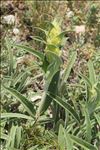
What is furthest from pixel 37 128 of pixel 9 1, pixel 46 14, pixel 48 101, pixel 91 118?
pixel 9 1

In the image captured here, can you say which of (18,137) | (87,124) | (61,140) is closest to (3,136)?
(18,137)

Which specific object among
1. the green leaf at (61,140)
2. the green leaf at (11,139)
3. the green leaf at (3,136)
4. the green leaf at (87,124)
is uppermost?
the green leaf at (87,124)

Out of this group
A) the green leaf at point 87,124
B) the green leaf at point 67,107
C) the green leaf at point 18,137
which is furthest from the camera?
the green leaf at point 18,137

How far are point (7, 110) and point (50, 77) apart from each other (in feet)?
1.94

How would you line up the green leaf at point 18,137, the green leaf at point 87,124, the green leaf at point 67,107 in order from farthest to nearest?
1. the green leaf at point 18,137
2. the green leaf at point 67,107
3. the green leaf at point 87,124

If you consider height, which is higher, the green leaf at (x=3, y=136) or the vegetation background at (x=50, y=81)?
the vegetation background at (x=50, y=81)

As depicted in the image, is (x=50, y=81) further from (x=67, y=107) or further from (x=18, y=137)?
(x=18, y=137)

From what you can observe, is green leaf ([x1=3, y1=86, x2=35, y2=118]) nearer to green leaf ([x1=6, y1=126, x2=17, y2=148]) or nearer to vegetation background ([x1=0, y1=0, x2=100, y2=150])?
vegetation background ([x1=0, y1=0, x2=100, y2=150])

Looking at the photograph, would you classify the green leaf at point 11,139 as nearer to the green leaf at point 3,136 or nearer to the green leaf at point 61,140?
the green leaf at point 3,136

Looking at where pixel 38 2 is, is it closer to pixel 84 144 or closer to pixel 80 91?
pixel 80 91

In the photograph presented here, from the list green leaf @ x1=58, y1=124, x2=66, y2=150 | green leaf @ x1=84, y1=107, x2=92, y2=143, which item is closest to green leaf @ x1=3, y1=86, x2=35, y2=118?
green leaf @ x1=58, y1=124, x2=66, y2=150

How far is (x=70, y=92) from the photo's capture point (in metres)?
2.84

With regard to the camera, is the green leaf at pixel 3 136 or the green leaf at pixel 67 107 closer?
the green leaf at pixel 67 107

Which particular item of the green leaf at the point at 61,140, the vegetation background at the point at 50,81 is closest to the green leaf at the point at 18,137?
the vegetation background at the point at 50,81
